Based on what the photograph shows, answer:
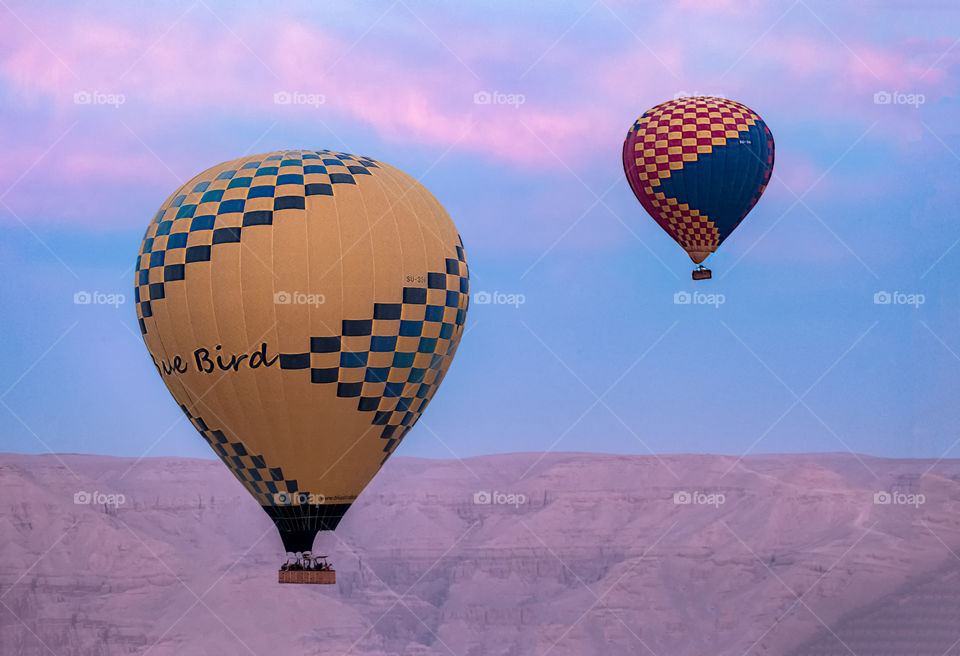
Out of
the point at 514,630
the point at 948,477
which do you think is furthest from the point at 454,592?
the point at 948,477

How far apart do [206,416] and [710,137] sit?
739 inches

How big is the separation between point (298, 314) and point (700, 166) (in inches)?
686

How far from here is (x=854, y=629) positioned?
134 m

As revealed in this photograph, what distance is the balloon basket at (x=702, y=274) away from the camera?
42.2 metres

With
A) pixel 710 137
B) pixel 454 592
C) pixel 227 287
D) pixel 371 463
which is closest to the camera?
pixel 227 287

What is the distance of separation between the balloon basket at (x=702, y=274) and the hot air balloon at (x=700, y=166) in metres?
0.03

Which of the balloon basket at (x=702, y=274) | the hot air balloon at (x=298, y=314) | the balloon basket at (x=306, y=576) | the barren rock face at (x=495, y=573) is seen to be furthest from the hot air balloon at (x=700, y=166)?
the barren rock face at (x=495, y=573)

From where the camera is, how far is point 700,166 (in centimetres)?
4088

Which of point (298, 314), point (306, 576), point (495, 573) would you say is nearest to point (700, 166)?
point (298, 314)

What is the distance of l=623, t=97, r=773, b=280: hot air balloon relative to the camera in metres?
40.9

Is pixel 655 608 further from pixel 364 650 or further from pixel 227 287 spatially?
pixel 227 287

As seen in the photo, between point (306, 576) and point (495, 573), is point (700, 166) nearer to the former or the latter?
point (306, 576)

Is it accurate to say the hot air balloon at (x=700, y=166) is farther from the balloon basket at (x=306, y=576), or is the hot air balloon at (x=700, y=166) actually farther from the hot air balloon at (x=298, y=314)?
the balloon basket at (x=306, y=576)

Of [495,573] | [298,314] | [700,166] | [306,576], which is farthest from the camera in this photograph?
[495,573]
